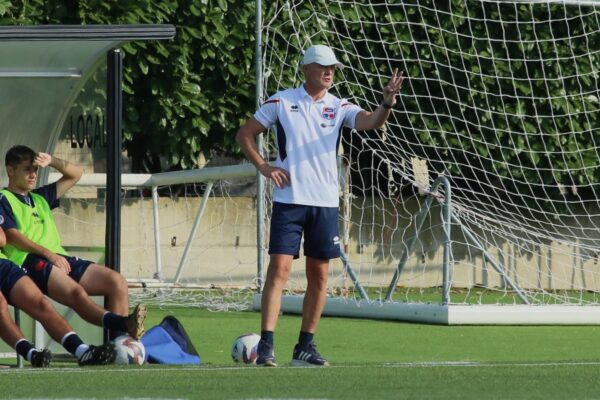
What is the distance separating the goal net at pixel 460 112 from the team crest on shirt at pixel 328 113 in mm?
5920

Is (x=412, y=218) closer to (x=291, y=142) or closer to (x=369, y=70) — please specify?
(x=369, y=70)

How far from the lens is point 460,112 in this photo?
17.1m

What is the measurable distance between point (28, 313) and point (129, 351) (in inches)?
28.8

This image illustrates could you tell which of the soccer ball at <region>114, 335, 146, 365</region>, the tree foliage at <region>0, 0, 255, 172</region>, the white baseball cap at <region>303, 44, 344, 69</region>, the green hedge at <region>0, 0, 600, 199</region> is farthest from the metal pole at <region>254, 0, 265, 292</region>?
the soccer ball at <region>114, 335, 146, 365</region>

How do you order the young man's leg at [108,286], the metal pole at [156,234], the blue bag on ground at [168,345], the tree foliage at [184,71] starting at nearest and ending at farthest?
the blue bag on ground at [168,345]
the young man's leg at [108,286]
the tree foliage at [184,71]
the metal pole at [156,234]

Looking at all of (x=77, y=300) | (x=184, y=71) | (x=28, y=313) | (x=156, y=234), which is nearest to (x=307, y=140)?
(x=77, y=300)

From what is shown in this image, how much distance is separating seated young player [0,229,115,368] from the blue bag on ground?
47 centimetres

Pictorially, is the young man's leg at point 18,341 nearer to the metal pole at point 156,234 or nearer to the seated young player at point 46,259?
the seated young player at point 46,259

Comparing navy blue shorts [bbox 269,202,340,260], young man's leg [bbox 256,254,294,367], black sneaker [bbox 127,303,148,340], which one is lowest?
black sneaker [bbox 127,303,148,340]

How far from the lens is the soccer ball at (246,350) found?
9508 millimetres

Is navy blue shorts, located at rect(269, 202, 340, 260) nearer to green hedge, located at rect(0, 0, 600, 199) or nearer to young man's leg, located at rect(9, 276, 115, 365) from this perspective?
young man's leg, located at rect(9, 276, 115, 365)

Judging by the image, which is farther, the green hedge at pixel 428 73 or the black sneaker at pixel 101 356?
the green hedge at pixel 428 73

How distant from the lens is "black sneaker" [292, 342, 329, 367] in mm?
9258

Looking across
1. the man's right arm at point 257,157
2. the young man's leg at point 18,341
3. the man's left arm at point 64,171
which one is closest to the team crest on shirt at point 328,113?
the man's right arm at point 257,157
